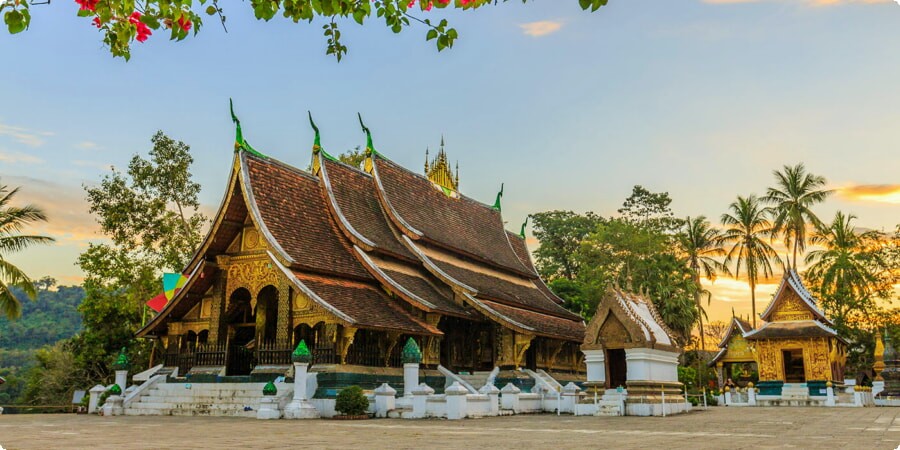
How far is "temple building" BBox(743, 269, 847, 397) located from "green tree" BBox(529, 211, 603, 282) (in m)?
18.6

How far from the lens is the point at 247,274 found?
16.8 metres

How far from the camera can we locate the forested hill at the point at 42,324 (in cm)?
7019

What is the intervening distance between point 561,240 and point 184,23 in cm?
4615

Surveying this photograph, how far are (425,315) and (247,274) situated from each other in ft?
14.4

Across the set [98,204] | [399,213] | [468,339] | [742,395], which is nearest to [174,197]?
[98,204]

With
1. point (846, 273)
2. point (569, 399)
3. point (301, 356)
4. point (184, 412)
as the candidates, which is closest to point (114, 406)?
point (184, 412)

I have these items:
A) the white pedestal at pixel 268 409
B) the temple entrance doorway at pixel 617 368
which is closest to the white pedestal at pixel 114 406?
the white pedestal at pixel 268 409

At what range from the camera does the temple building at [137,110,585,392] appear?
1547cm

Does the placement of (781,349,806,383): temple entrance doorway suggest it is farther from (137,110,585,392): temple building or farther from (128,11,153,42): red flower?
(128,11,153,42): red flower

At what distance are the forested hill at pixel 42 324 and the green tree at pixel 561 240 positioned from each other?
44.5 metres

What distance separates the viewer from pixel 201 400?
15.1m

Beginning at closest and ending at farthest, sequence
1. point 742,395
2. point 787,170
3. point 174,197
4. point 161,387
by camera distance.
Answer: point 161,387 → point 742,395 → point 174,197 → point 787,170

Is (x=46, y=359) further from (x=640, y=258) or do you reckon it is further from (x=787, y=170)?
(x=787, y=170)

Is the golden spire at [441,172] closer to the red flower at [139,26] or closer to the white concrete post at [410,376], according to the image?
the white concrete post at [410,376]
